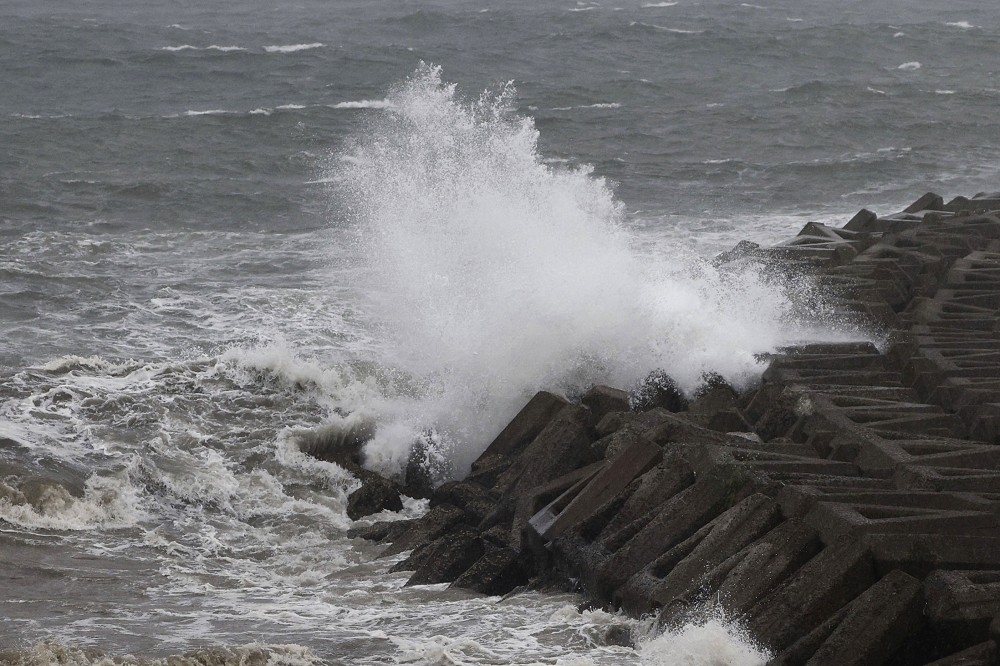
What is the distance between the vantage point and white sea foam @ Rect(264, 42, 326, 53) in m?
43.5

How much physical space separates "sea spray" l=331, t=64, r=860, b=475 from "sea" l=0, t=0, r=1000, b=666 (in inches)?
1.7

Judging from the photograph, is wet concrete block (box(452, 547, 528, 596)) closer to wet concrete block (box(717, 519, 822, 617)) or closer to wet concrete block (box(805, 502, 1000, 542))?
wet concrete block (box(717, 519, 822, 617))

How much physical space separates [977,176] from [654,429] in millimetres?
21423

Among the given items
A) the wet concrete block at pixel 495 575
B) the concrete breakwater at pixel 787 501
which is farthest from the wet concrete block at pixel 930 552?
the wet concrete block at pixel 495 575

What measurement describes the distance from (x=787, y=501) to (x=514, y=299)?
6.54 metres

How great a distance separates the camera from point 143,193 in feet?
82.1

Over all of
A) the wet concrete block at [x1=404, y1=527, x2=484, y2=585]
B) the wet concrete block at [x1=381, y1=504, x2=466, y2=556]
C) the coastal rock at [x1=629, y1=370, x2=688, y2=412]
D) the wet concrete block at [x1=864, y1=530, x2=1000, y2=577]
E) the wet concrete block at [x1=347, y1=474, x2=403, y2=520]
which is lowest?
the wet concrete block at [x1=347, y1=474, x2=403, y2=520]

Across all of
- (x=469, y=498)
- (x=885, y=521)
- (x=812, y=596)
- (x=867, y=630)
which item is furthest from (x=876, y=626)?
(x=469, y=498)

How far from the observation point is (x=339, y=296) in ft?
61.4

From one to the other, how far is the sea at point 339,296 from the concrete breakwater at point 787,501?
32 centimetres

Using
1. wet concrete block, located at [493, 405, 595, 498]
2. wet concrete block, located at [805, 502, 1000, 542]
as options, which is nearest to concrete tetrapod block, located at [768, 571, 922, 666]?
wet concrete block, located at [805, 502, 1000, 542]

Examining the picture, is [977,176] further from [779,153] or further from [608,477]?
[608,477]

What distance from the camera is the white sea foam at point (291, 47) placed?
43.5 m

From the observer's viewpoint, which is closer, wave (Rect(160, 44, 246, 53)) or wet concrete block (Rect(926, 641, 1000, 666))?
wet concrete block (Rect(926, 641, 1000, 666))
